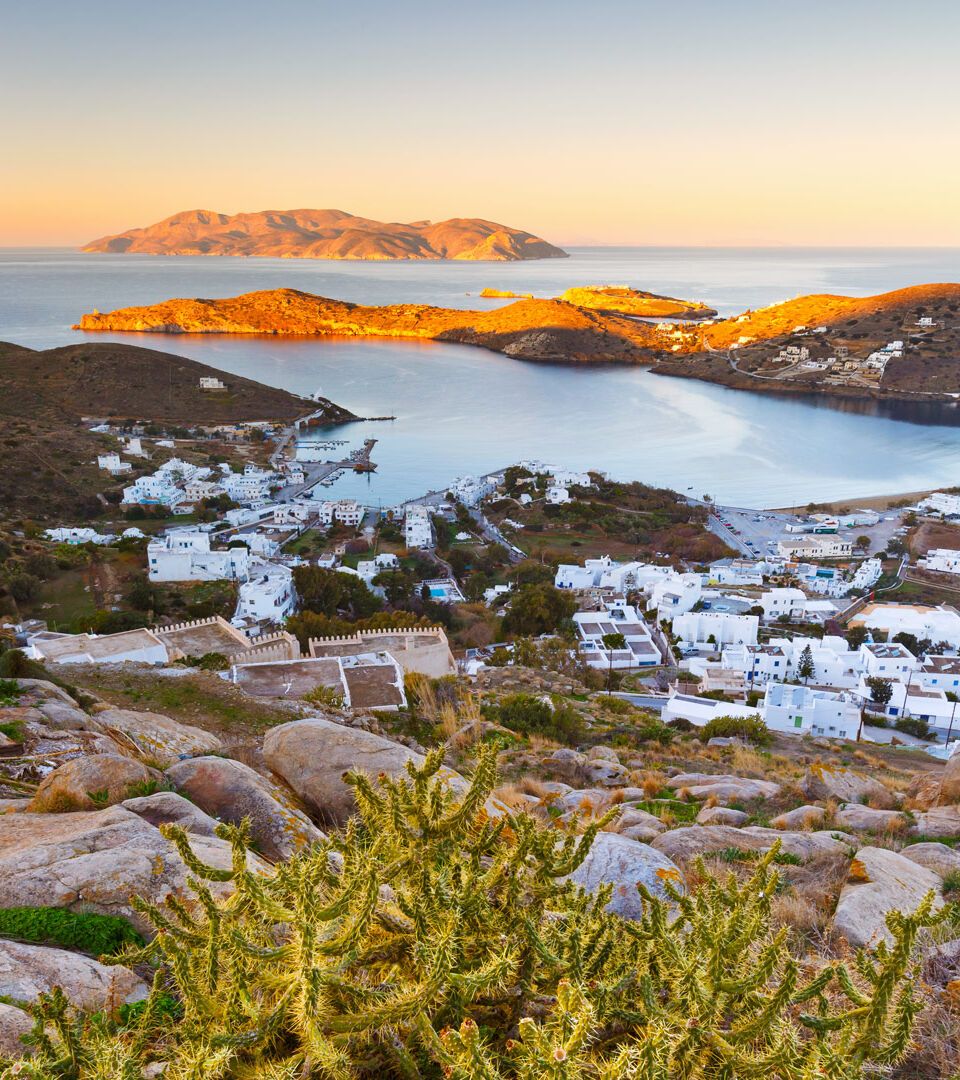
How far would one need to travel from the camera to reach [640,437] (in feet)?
190

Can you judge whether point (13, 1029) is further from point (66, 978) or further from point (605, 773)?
point (605, 773)

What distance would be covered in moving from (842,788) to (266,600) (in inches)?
693

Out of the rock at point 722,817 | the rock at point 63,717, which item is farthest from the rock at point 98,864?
the rock at point 722,817

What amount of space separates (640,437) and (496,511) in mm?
22403

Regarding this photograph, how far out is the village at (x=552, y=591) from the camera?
14.2 metres

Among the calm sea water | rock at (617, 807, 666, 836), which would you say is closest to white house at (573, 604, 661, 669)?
rock at (617, 807, 666, 836)

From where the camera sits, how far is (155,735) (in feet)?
20.8

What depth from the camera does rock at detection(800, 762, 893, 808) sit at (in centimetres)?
681

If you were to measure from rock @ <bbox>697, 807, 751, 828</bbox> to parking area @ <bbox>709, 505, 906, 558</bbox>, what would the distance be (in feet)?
96.8

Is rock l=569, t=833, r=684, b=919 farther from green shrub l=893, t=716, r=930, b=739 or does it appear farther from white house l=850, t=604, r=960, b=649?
white house l=850, t=604, r=960, b=649

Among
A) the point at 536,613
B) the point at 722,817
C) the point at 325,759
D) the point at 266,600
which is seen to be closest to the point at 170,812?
the point at 325,759

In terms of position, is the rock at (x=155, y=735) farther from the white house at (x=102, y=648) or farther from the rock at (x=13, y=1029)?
the white house at (x=102, y=648)

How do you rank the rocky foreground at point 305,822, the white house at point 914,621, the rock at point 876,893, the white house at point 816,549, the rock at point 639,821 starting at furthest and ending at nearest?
1. the white house at point 816,549
2. the white house at point 914,621
3. the rock at point 639,821
4. the rock at point 876,893
5. the rocky foreground at point 305,822

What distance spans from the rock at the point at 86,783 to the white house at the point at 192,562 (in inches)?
879
